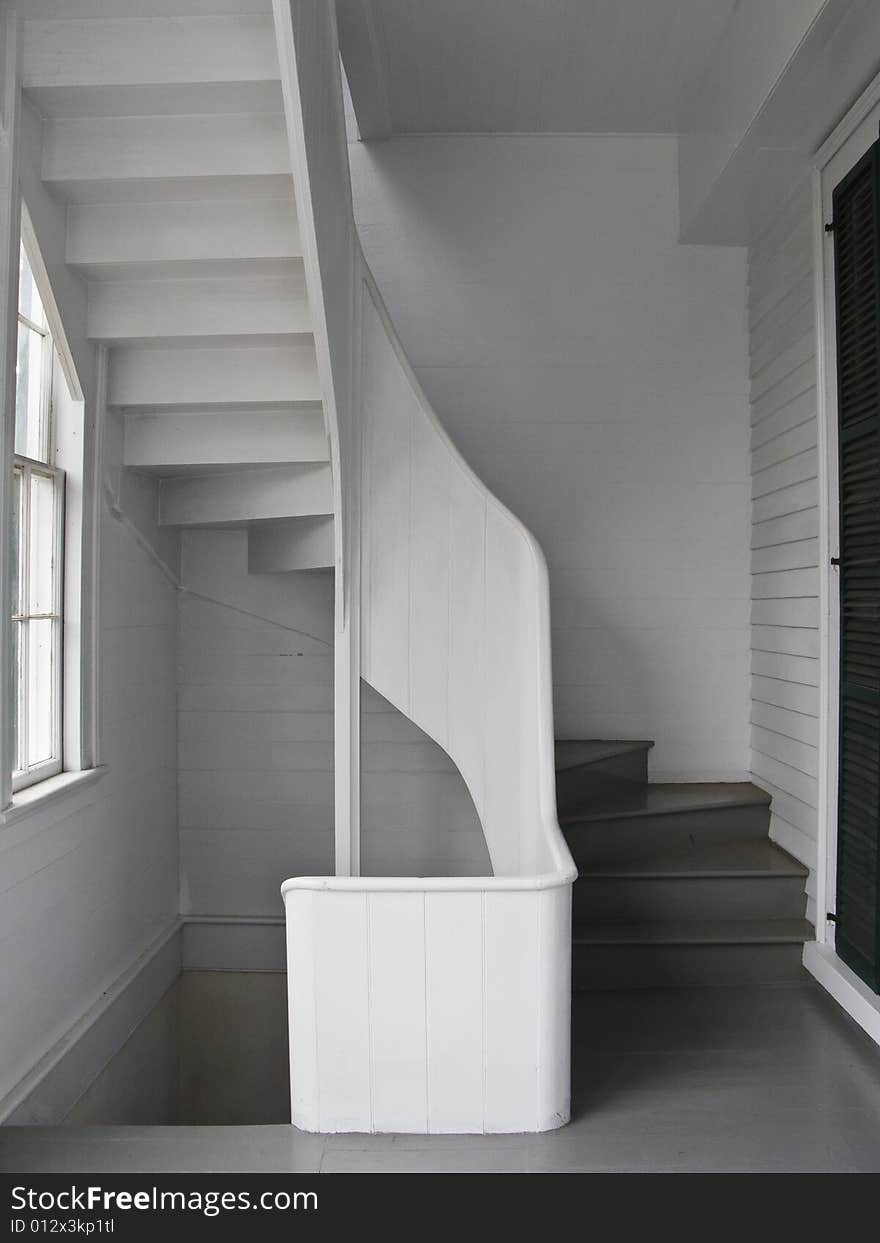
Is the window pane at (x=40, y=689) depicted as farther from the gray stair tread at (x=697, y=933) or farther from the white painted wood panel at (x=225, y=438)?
the gray stair tread at (x=697, y=933)

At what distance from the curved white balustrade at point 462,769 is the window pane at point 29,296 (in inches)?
36.4

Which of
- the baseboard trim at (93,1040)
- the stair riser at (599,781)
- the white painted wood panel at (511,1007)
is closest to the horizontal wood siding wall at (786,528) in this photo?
the stair riser at (599,781)

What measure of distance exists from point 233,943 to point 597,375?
3.05 meters

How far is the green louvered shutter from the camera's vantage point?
3.00 metres

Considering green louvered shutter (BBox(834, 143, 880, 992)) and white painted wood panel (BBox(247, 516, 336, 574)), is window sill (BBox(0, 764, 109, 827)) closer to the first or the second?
white painted wood panel (BBox(247, 516, 336, 574))

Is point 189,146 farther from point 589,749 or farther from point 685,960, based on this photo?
point 685,960

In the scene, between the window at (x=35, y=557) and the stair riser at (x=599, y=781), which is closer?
the window at (x=35, y=557)

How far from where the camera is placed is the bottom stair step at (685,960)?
3354 millimetres

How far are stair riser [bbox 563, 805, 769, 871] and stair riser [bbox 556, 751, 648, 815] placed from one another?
0.13 meters

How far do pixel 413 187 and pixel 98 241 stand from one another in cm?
191

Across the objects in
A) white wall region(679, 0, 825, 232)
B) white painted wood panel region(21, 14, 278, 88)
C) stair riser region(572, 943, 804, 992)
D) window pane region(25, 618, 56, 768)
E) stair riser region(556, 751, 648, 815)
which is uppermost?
white wall region(679, 0, 825, 232)

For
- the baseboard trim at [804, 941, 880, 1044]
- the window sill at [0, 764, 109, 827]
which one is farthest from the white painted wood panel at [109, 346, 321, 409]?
the baseboard trim at [804, 941, 880, 1044]

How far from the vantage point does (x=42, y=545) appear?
10.0ft
